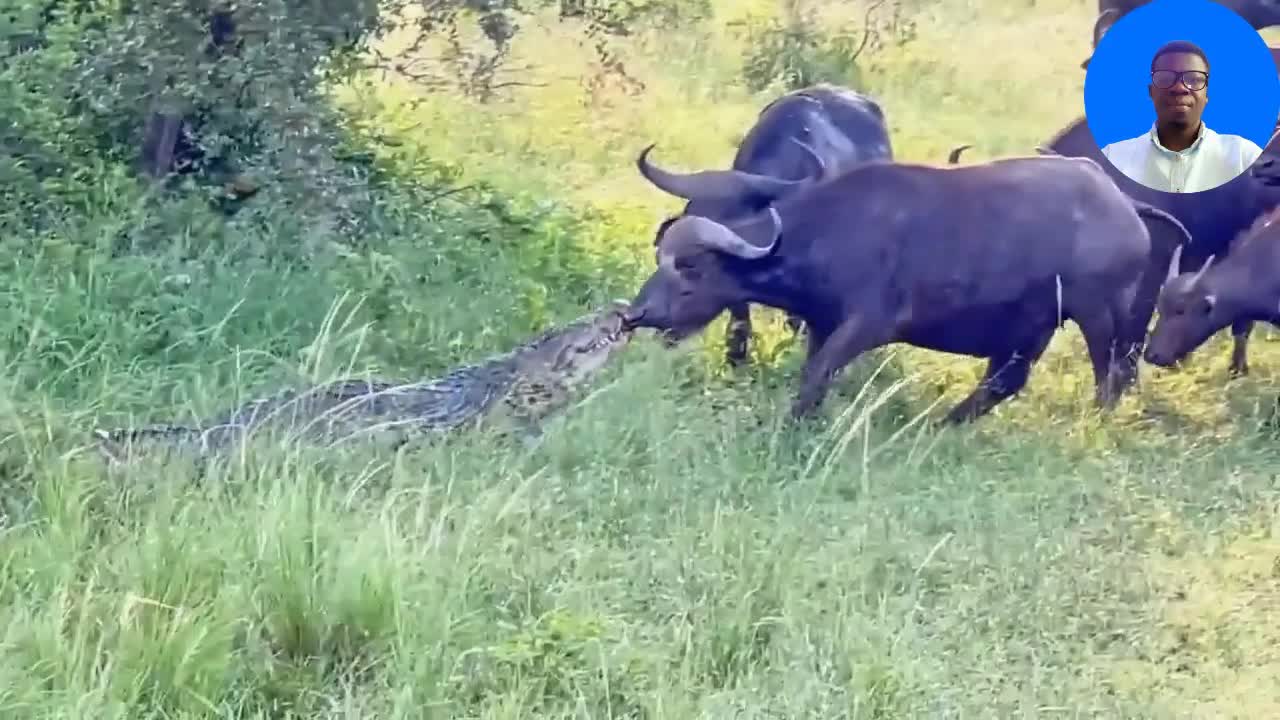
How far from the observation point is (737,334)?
5.67m

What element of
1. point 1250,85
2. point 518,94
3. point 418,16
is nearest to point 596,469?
point 518,94

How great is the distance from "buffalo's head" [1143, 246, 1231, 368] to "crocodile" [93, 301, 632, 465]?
1.94 meters

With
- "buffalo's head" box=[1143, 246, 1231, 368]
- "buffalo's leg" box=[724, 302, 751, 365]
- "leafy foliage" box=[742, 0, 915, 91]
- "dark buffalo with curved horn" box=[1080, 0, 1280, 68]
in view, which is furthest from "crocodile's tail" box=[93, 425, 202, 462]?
"dark buffalo with curved horn" box=[1080, 0, 1280, 68]

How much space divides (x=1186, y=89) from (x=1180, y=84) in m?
0.03

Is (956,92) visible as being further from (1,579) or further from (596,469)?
(1,579)

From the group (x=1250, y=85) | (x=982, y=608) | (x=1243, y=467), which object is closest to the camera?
(x=982, y=608)

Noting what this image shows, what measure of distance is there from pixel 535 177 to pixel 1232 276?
267cm

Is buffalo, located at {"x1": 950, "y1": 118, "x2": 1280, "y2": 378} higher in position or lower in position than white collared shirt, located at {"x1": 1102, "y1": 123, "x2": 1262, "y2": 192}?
lower

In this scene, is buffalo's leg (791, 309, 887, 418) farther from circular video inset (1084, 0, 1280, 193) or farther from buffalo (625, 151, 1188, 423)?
circular video inset (1084, 0, 1280, 193)

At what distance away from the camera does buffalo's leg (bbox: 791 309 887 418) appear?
530 centimetres

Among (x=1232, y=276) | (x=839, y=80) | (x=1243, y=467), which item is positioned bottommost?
(x=1243, y=467)

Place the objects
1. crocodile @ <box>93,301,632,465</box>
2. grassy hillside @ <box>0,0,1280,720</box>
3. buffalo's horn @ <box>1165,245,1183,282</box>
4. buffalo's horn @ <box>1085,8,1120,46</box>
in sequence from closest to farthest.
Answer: grassy hillside @ <box>0,0,1280,720</box> → crocodile @ <box>93,301,632,465</box> → buffalo's horn @ <box>1165,245,1183,282</box> → buffalo's horn @ <box>1085,8,1120,46</box>

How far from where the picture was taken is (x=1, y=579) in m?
3.78

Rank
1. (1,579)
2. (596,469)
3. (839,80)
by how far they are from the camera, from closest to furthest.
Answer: (1,579)
(596,469)
(839,80)
